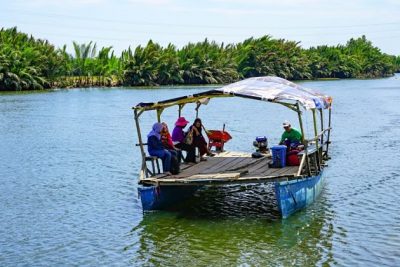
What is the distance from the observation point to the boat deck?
13.9m

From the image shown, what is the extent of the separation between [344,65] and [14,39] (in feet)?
241

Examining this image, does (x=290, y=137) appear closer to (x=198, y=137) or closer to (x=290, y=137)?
(x=290, y=137)

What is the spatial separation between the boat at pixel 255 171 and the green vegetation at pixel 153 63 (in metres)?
57.3

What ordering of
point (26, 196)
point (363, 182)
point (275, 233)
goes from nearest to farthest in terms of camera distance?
point (275, 233)
point (26, 196)
point (363, 182)

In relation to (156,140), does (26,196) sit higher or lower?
lower

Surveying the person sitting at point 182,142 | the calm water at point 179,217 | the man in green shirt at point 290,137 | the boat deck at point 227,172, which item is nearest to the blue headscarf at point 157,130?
the boat deck at point 227,172

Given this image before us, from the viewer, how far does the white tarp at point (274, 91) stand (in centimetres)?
1470

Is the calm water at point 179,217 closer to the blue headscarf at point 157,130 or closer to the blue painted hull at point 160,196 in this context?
the blue painted hull at point 160,196

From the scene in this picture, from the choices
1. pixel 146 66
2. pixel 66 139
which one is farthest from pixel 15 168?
pixel 146 66

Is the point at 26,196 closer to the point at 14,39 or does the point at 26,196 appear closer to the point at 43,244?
the point at 43,244

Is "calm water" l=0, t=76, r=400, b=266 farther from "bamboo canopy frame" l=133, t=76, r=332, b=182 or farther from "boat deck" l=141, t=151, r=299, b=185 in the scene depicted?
"bamboo canopy frame" l=133, t=76, r=332, b=182

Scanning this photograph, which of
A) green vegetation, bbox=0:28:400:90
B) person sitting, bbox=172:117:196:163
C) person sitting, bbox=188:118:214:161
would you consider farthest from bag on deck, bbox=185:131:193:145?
green vegetation, bbox=0:28:400:90

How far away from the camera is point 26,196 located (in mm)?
17656

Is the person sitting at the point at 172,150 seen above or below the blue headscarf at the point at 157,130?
below
